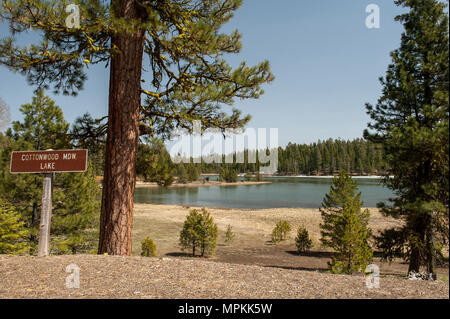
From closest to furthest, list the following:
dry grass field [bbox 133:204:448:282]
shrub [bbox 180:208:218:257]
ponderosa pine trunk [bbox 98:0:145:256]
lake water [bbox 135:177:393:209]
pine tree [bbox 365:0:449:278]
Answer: pine tree [bbox 365:0:449:278] → ponderosa pine trunk [bbox 98:0:145:256] → dry grass field [bbox 133:204:448:282] → shrub [bbox 180:208:218:257] → lake water [bbox 135:177:393:209]

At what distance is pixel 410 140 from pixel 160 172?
457 centimetres

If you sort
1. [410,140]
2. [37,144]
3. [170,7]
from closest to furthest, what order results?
1. [410,140]
2. [170,7]
3. [37,144]

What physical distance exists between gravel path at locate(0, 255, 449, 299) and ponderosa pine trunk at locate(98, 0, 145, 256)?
57 centimetres

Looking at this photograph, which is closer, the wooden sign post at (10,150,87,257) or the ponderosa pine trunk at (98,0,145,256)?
the wooden sign post at (10,150,87,257)

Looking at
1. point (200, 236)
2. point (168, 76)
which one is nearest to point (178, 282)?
point (168, 76)

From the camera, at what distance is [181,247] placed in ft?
63.9

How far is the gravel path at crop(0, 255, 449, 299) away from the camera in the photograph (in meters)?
3.26

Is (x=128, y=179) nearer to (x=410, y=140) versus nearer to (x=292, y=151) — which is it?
(x=410, y=140)

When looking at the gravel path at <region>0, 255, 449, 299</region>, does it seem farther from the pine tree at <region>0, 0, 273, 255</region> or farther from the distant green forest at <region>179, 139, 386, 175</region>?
the distant green forest at <region>179, 139, 386, 175</region>

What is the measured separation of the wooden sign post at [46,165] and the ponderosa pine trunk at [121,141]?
0.51 m

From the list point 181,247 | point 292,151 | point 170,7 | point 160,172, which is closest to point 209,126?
point 160,172

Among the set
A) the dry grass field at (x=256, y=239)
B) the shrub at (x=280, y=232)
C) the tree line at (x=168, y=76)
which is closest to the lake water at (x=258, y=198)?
the dry grass field at (x=256, y=239)

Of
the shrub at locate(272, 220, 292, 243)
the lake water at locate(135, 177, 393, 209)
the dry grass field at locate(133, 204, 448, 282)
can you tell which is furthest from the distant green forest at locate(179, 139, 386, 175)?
the shrub at locate(272, 220, 292, 243)
